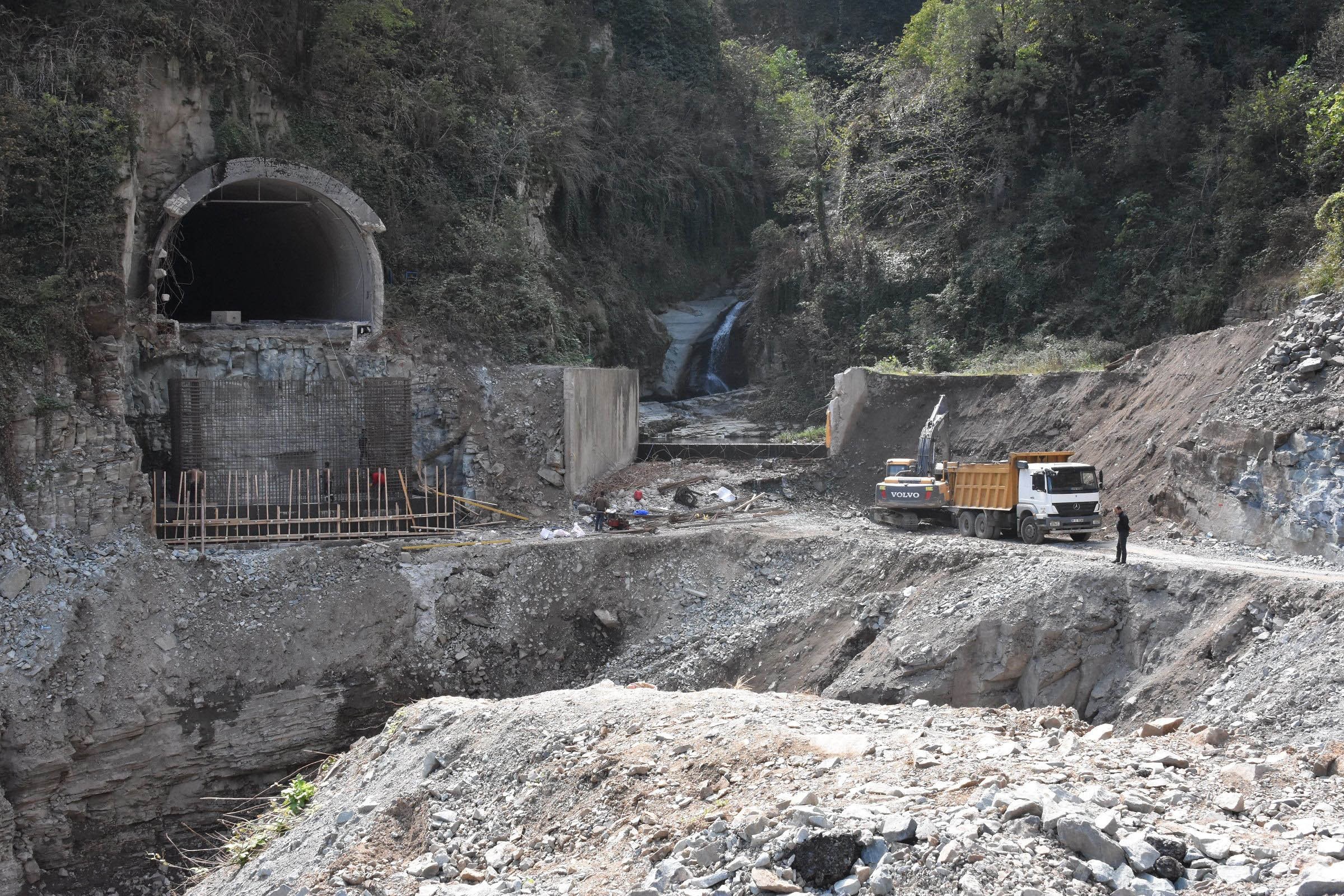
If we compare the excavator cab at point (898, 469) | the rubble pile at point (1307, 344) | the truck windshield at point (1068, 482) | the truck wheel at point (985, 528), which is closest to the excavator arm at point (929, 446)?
the excavator cab at point (898, 469)

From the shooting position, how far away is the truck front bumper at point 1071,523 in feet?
58.8

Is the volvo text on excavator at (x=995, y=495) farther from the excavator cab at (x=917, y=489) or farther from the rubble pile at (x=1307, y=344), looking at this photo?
the rubble pile at (x=1307, y=344)

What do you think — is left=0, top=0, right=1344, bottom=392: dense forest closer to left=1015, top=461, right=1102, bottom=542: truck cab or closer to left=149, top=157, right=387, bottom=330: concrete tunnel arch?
left=149, top=157, right=387, bottom=330: concrete tunnel arch

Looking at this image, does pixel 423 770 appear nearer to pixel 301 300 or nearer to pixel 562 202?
pixel 301 300

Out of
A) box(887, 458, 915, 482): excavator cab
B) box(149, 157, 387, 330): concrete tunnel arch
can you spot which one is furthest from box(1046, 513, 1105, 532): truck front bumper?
box(149, 157, 387, 330): concrete tunnel arch

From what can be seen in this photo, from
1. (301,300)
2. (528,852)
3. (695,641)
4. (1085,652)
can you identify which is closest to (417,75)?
(301,300)

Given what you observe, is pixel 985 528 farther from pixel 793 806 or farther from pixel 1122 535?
pixel 793 806

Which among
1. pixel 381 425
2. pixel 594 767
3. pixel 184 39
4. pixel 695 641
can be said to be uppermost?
pixel 184 39

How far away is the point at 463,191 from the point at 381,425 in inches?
279

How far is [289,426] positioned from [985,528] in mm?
13019

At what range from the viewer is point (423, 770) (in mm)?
10062

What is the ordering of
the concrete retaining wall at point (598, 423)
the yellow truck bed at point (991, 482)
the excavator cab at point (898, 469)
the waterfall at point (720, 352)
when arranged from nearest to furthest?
the yellow truck bed at point (991, 482) < the excavator cab at point (898, 469) < the concrete retaining wall at point (598, 423) < the waterfall at point (720, 352)

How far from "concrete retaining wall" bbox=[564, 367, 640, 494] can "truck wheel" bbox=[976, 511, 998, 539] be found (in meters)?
7.99

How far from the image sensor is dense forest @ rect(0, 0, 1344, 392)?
797 inches
